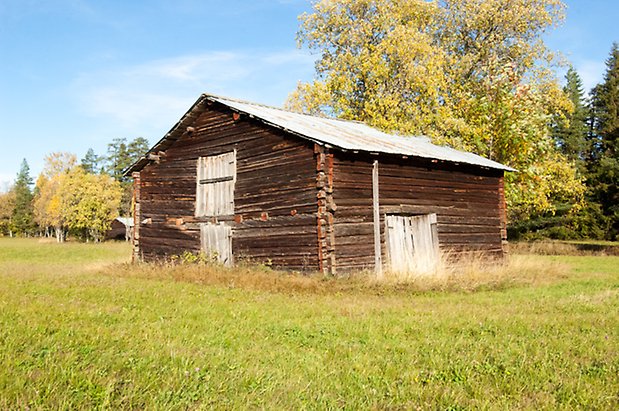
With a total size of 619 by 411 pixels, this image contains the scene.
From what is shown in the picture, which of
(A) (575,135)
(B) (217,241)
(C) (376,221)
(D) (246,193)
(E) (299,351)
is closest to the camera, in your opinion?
(E) (299,351)

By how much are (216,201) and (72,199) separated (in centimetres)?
5696

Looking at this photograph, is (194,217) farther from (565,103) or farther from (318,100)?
(565,103)

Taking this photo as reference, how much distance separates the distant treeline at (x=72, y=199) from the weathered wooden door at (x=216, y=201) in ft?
104

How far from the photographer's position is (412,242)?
1778 centimetres

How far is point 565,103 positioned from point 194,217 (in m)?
24.8

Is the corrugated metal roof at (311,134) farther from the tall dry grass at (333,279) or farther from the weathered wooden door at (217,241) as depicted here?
the weathered wooden door at (217,241)

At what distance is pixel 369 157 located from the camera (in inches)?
658

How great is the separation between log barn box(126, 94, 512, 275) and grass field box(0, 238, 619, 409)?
4326 millimetres

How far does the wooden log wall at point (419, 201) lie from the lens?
52.6ft

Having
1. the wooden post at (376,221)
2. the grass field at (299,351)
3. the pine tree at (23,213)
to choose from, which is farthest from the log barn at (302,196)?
the pine tree at (23,213)

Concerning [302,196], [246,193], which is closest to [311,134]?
[302,196]

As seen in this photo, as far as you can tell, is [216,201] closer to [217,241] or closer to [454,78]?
[217,241]

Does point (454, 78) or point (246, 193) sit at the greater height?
point (454, 78)

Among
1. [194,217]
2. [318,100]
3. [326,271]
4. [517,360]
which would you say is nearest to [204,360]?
[517,360]
